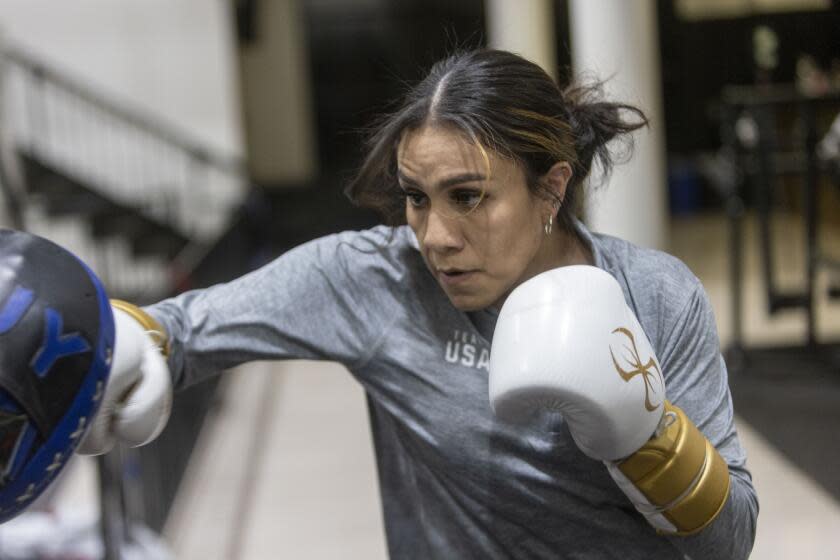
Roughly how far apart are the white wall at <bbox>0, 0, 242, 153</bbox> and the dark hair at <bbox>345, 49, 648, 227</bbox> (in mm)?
8395

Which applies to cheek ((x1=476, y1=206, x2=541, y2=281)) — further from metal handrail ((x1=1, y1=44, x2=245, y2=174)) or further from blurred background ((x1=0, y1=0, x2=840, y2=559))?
metal handrail ((x1=1, y1=44, x2=245, y2=174))

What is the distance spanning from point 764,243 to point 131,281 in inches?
210

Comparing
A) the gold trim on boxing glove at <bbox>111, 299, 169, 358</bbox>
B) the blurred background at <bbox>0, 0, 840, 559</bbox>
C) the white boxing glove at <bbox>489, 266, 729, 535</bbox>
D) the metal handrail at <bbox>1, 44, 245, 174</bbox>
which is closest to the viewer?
the white boxing glove at <bbox>489, 266, 729, 535</bbox>

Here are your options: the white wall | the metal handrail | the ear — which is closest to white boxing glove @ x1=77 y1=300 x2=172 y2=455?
the ear

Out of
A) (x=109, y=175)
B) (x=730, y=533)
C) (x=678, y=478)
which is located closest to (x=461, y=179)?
(x=678, y=478)

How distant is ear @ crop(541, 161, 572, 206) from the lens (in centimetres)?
142

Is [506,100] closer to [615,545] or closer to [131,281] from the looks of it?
[615,545]

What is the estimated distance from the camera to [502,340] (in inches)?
51.9

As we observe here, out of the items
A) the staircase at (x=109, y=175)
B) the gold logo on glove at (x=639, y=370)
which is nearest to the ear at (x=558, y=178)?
the gold logo on glove at (x=639, y=370)

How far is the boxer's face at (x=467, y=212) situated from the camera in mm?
1356

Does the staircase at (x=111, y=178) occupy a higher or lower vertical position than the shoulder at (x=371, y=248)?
lower

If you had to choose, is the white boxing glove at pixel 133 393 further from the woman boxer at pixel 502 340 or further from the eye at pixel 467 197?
the eye at pixel 467 197

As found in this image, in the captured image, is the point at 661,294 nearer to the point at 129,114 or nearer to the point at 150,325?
the point at 150,325

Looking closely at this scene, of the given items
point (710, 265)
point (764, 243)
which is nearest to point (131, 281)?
point (710, 265)
